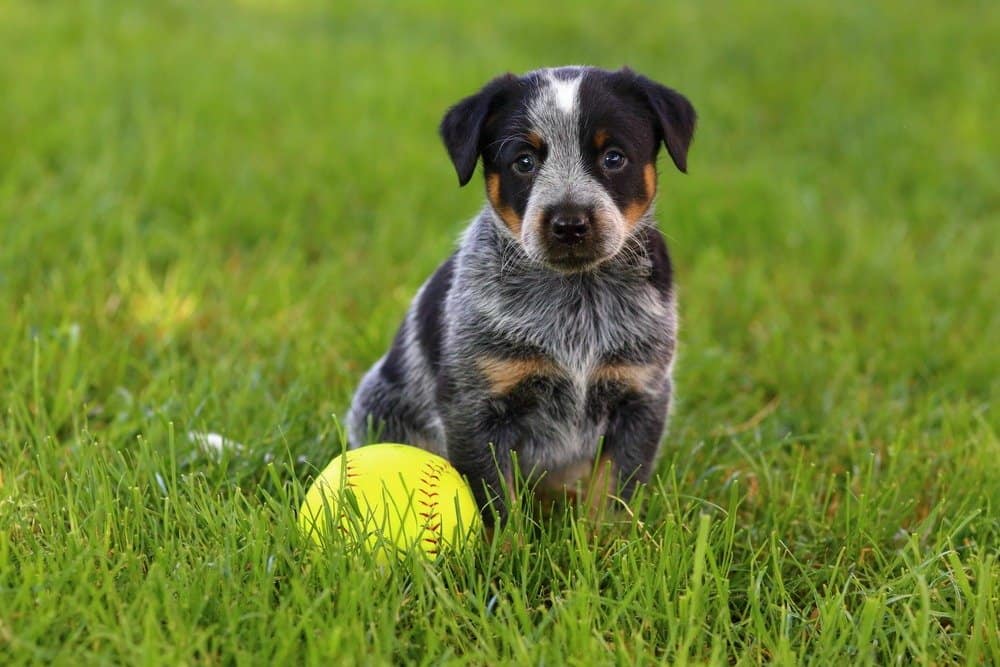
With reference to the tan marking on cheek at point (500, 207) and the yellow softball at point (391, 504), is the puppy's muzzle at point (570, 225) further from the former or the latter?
the yellow softball at point (391, 504)

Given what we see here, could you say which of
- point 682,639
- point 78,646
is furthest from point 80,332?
point 682,639

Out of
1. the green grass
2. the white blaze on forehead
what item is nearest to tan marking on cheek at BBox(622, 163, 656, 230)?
the white blaze on forehead

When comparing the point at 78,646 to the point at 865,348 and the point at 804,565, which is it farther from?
the point at 865,348

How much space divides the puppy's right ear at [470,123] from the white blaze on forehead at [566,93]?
0.16 m

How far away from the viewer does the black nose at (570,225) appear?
319 centimetres

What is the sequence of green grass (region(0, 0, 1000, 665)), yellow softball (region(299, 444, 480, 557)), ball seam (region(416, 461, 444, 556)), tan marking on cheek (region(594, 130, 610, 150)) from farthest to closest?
1. tan marking on cheek (region(594, 130, 610, 150))
2. ball seam (region(416, 461, 444, 556))
3. yellow softball (region(299, 444, 480, 557))
4. green grass (region(0, 0, 1000, 665))

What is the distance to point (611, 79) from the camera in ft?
11.2

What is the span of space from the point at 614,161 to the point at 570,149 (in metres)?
0.14

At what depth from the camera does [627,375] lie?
11.3 ft

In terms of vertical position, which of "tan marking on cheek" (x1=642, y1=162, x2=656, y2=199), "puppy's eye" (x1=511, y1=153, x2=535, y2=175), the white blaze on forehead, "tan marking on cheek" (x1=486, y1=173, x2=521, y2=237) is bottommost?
"tan marking on cheek" (x1=486, y1=173, x2=521, y2=237)

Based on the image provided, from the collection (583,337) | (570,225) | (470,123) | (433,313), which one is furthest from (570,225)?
(433,313)

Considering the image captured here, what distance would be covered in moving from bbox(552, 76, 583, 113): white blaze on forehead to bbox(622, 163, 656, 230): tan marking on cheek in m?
0.31

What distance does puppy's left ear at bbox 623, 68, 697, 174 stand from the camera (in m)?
3.41

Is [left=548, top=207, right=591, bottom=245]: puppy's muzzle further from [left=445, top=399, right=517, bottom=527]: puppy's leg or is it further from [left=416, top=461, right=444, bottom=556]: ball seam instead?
[left=416, top=461, right=444, bottom=556]: ball seam
